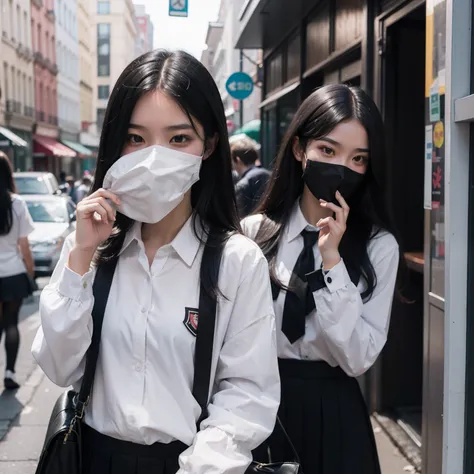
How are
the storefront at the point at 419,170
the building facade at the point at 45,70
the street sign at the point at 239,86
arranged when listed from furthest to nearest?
the building facade at the point at 45,70, the street sign at the point at 239,86, the storefront at the point at 419,170

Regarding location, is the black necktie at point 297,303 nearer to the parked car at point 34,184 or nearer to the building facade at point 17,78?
the parked car at point 34,184

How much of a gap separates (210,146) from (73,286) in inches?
21.9

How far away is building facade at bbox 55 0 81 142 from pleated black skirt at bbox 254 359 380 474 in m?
36.6

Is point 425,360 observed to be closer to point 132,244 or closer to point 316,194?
point 316,194

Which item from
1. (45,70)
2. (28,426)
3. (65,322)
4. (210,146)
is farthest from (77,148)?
(65,322)

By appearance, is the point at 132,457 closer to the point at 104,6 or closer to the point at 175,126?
the point at 175,126

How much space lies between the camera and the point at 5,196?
5680mm

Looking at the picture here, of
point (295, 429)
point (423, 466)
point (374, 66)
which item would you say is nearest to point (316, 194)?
point (295, 429)

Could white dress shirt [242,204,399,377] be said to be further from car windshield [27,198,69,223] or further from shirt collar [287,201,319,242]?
car windshield [27,198,69,223]

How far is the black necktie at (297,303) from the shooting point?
235cm

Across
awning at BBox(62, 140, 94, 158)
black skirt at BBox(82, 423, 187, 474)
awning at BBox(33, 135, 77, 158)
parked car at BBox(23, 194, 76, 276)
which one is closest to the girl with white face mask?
black skirt at BBox(82, 423, 187, 474)

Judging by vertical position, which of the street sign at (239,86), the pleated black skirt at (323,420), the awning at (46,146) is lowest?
the pleated black skirt at (323,420)

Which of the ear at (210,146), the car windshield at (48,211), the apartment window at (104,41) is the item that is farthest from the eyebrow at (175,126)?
the apartment window at (104,41)

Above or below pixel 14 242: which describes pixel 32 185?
above
